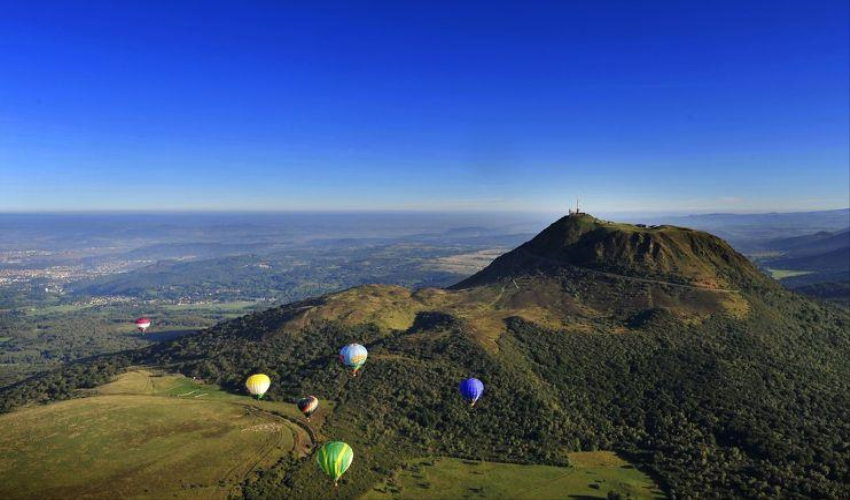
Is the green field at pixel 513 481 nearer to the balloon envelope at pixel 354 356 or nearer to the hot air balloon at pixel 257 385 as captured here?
the balloon envelope at pixel 354 356

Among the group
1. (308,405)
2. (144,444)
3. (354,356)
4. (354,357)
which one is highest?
(354,356)

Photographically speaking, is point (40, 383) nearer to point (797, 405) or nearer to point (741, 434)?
point (741, 434)

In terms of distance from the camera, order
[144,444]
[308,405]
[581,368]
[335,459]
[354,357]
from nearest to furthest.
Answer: [335,459] → [144,444] → [308,405] → [354,357] → [581,368]

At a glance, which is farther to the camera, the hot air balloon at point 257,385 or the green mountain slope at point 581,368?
the hot air balloon at point 257,385

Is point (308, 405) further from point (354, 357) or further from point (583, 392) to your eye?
point (583, 392)

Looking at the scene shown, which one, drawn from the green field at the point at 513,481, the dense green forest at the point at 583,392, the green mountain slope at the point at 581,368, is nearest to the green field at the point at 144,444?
the green mountain slope at the point at 581,368

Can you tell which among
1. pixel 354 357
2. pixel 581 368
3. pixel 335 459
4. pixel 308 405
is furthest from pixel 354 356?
pixel 581 368

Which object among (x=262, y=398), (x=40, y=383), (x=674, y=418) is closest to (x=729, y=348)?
(x=674, y=418)

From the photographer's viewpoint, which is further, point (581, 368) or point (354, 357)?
point (581, 368)
